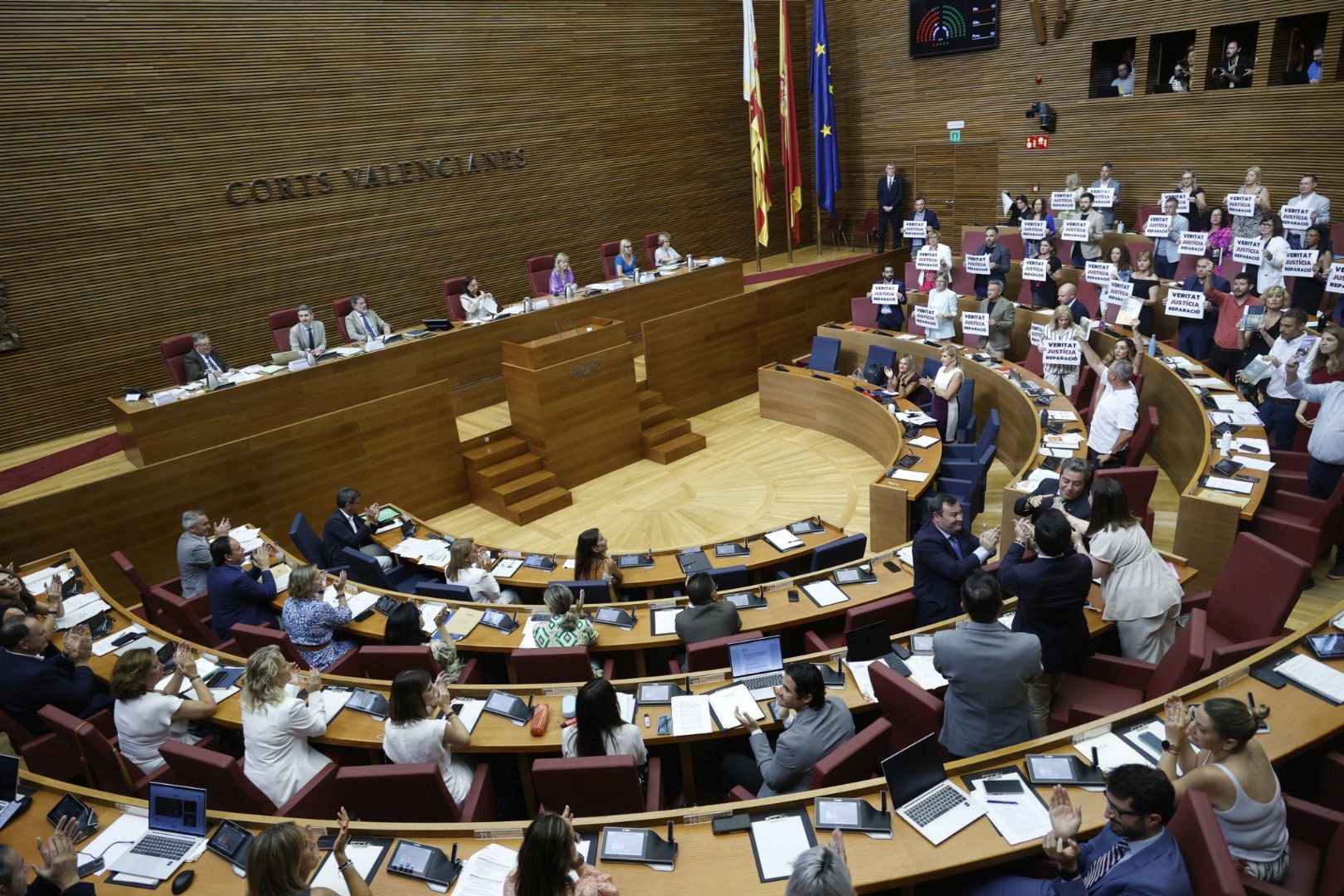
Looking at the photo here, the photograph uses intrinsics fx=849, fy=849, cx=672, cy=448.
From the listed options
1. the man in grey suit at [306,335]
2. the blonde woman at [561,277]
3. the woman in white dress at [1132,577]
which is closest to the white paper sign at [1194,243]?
the woman in white dress at [1132,577]

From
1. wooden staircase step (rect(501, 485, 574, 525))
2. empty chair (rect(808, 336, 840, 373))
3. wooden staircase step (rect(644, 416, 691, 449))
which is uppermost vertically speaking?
empty chair (rect(808, 336, 840, 373))

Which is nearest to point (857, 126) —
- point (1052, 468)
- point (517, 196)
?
point (517, 196)

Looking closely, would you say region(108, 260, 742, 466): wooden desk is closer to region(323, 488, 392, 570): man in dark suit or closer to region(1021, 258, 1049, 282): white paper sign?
region(323, 488, 392, 570): man in dark suit

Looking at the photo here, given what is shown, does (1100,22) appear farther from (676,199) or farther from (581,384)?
(581,384)

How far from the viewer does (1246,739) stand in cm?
282

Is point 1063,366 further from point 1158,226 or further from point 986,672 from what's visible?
point 986,672

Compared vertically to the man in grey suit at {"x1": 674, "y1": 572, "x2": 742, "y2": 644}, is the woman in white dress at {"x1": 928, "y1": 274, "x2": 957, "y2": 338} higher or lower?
higher

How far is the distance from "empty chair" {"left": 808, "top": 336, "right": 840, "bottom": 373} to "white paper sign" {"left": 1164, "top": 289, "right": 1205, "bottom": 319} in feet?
12.1

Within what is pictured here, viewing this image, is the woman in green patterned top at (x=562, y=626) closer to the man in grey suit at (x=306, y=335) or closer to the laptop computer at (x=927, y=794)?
the laptop computer at (x=927, y=794)

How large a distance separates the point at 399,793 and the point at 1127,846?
278cm

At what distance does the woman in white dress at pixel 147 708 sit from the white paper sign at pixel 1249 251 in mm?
10030

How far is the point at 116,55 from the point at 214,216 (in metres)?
1.83

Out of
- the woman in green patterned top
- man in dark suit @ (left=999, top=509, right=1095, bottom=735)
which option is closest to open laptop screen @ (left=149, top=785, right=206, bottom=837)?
the woman in green patterned top

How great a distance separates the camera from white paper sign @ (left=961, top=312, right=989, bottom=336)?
9.44 metres
